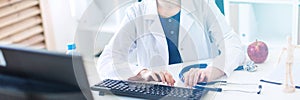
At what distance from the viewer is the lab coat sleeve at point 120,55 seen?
1.37 metres

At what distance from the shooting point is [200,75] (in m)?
1.29

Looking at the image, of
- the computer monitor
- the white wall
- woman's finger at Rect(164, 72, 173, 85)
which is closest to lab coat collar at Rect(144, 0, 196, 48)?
woman's finger at Rect(164, 72, 173, 85)

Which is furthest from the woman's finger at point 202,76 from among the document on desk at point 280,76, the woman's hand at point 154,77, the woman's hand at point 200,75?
the document on desk at point 280,76

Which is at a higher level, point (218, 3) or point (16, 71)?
point (218, 3)

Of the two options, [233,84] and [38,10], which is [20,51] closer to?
[233,84]

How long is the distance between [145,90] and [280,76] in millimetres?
517

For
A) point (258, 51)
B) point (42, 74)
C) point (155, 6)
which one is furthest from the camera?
point (155, 6)

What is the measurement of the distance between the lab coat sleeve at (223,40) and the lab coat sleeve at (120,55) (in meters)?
0.33

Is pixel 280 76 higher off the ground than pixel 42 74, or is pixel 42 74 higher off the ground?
pixel 42 74

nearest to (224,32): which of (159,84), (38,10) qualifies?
(159,84)

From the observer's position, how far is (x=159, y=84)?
1.24 m

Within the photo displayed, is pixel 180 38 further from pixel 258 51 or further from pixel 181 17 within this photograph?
pixel 258 51

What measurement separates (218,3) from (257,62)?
1.57ft

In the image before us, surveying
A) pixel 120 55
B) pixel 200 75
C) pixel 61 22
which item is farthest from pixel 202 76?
pixel 61 22
